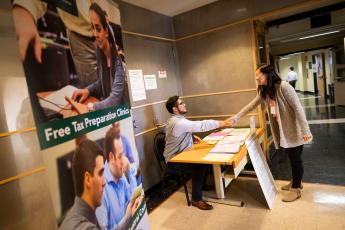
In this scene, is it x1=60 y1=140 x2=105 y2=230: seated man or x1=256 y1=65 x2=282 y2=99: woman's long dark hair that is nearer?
x1=60 y1=140 x2=105 y2=230: seated man

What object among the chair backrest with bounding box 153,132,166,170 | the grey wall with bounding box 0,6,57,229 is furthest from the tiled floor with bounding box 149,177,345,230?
the grey wall with bounding box 0,6,57,229

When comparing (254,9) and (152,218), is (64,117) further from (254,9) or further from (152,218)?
(254,9)

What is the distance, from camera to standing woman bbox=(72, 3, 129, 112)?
1.19 meters

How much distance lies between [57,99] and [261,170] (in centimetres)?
235

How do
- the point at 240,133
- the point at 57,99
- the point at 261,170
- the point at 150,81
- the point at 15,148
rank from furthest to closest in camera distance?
the point at 150,81 < the point at 240,133 < the point at 261,170 < the point at 15,148 < the point at 57,99

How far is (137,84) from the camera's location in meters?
3.10

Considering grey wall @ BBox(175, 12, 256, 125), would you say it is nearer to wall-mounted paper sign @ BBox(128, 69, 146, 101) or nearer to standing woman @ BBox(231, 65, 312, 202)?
standing woman @ BBox(231, 65, 312, 202)

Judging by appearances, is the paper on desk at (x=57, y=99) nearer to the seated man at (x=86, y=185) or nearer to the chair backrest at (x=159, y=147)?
the seated man at (x=86, y=185)

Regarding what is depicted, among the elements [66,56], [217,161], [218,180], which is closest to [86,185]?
[66,56]

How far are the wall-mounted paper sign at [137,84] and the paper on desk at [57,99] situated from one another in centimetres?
202

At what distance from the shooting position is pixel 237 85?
11.2 ft

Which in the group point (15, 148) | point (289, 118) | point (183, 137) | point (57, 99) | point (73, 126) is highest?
point (57, 99)

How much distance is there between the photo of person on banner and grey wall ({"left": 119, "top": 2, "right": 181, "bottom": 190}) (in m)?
1.68

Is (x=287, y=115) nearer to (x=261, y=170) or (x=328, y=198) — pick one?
(x=261, y=170)
